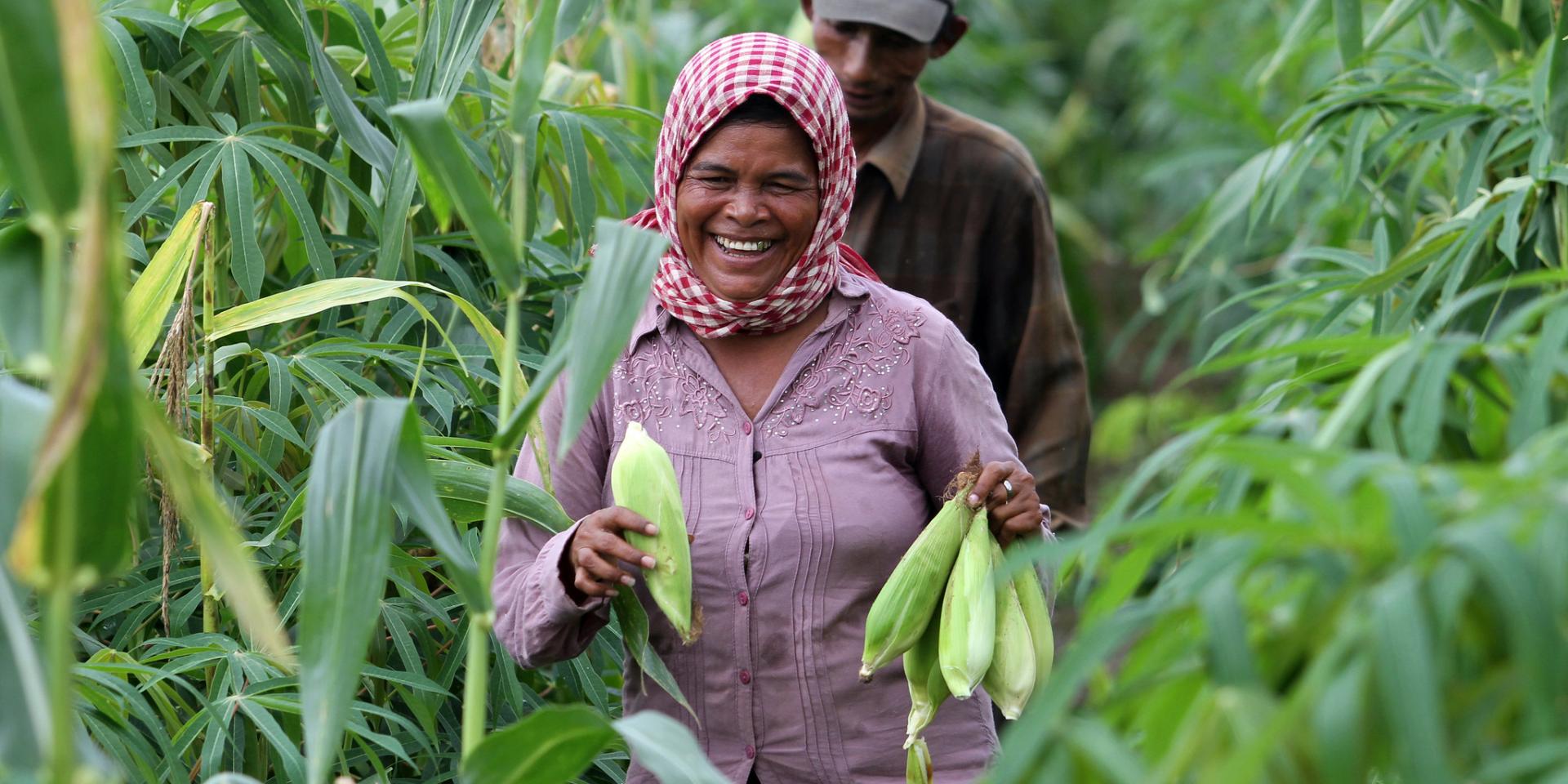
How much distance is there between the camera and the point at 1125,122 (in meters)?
8.36

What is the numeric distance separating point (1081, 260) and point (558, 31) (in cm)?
610

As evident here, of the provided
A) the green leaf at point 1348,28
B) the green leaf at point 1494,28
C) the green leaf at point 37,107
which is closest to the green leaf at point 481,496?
the green leaf at point 37,107

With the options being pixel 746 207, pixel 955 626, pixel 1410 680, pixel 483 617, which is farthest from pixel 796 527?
pixel 1410 680

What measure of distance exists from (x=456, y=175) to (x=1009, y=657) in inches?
26.2

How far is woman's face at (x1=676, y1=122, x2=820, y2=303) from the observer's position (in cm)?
166

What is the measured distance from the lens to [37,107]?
0.86 meters

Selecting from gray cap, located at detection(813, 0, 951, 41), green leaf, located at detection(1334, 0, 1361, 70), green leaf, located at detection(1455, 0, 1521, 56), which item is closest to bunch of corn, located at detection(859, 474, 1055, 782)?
gray cap, located at detection(813, 0, 951, 41)

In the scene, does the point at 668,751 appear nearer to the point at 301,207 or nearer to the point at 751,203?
the point at 751,203

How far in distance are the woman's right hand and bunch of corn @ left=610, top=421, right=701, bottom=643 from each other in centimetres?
2

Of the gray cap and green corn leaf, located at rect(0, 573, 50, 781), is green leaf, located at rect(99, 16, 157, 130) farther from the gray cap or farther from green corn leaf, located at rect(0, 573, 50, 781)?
green corn leaf, located at rect(0, 573, 50, 781)

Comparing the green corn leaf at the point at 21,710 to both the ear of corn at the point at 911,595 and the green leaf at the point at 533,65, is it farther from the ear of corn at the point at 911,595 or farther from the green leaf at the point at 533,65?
the ear of corn at the point at 911,595

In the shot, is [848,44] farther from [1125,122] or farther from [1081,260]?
[1125,122]

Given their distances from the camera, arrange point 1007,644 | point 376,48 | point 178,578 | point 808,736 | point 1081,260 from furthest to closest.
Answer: point 1081,260 < point 376,48 < point 178,578 < point 808,736 < point 1007,644

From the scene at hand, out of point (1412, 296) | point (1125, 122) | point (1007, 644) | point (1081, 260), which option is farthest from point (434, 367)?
point (1125, 122)
